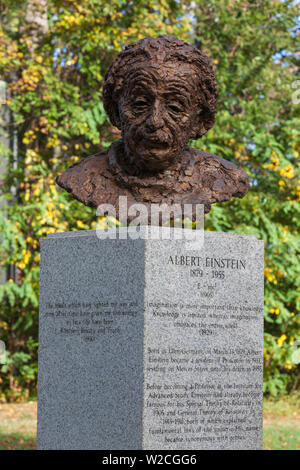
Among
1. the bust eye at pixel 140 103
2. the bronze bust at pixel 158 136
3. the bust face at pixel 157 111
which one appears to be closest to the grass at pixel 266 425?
the bronze bust at pixel 158 136

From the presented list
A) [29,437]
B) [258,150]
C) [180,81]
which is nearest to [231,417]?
[180,81]

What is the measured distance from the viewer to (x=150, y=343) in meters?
4.66

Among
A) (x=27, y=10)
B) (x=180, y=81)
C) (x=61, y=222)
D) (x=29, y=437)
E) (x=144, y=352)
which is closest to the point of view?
(x=144, y=352)

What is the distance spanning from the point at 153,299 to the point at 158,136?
1.08m

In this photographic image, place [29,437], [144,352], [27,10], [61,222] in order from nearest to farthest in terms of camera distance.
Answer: [144,352]
[29,437]
[61,222]
[27,10]

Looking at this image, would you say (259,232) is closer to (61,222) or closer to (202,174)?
(61,222)

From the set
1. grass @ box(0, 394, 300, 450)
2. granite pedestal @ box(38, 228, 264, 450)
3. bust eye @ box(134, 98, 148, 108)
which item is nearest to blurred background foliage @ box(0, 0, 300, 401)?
grass @ box(0, 394, 300, 450)

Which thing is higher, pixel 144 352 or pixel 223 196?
pixel 223 196

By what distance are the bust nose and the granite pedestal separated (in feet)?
Answer: 2.26

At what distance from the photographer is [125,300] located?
189 inches

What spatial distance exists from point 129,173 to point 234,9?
19.3 feet

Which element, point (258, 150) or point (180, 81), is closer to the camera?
point (180, 81)

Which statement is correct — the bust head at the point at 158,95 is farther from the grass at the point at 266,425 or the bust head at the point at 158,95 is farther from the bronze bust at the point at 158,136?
the grass at the point at 266,425

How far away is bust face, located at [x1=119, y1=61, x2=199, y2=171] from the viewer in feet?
16.3
